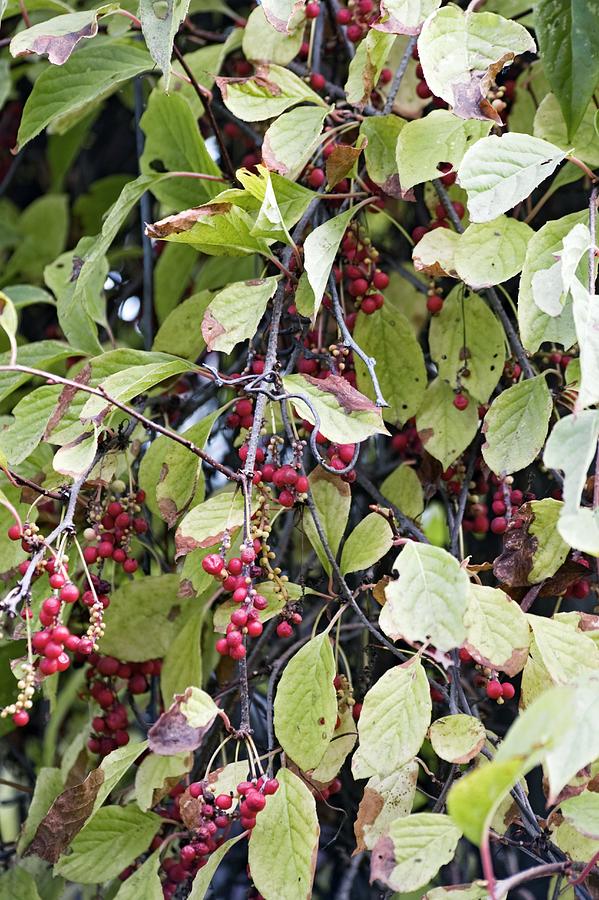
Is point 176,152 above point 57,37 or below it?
below

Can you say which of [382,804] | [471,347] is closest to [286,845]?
[382,804]

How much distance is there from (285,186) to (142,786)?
0.64 metres

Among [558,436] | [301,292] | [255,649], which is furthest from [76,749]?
[558,436]

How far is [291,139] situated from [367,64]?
4.2 inches

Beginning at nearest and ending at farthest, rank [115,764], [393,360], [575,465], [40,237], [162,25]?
[575,465] → [162,25] → [115,764] → [393,360] → [40,237]

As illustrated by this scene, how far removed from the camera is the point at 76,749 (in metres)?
1.20

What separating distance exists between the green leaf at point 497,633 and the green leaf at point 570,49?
47 cm

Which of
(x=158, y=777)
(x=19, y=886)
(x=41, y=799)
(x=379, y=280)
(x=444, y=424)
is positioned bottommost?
(x=19, y=886)

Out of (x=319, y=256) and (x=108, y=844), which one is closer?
(x=319, y=256)

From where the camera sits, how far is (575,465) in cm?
65

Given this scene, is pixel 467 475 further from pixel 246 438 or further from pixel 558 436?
pixel 558 436

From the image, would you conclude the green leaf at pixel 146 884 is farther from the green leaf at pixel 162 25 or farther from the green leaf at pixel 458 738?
the green leaf at pixel 162 25

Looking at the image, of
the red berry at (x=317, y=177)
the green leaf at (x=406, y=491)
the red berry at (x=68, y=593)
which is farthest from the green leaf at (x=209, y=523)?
the red berry at (x=317, y=177)

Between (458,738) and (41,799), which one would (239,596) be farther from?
(41,799)
